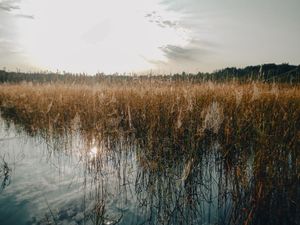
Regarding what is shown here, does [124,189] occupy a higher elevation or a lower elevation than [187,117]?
lower

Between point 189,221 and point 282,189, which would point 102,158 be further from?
point 282,189

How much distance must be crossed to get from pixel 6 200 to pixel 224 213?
1.89m

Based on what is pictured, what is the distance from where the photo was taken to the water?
245 centimetres

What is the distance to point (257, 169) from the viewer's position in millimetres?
2648

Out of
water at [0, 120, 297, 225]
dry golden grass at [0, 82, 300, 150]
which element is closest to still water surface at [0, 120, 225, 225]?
water at [0, 120, 297, 225]

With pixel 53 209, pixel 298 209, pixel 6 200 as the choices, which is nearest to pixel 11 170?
pixel 6 200

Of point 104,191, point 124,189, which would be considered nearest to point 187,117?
point 124,189

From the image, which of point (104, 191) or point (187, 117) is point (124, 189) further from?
point (187, 117)

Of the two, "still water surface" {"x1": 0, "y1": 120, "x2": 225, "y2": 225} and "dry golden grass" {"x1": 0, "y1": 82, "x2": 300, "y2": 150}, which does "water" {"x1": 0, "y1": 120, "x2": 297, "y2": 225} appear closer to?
"still water surface" {"x1": 0, "y1": 120, "x2": 225, "y2": 225}

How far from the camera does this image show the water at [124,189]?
245 cm

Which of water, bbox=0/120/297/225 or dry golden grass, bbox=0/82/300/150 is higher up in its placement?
dry golden grass, bbox=0/82/300/150

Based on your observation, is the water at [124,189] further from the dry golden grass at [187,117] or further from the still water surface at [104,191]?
the dry golden grass at [187,117]

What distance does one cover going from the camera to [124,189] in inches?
119

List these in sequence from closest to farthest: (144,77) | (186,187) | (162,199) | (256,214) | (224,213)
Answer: (256,214)
(224,213)
(162,199)
(186,187)
(144,77)
